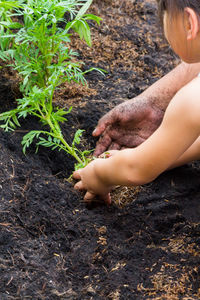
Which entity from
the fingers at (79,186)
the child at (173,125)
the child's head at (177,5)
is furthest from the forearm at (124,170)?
the child's head at (177,5)

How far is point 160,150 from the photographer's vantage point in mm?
1688

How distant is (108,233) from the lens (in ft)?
6.30

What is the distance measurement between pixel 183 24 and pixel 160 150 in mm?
491

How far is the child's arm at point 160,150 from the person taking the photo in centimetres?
161

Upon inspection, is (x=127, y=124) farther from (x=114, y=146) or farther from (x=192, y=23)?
(x=192, y=23)

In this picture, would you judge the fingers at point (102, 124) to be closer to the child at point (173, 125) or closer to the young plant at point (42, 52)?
the young plant at point (42, 52)

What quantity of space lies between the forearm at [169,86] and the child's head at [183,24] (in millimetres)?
810

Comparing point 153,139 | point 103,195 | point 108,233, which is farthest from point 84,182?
point 153,139

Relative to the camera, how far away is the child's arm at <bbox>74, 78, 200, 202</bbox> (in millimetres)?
1608

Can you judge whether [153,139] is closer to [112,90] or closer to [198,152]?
[198,152]

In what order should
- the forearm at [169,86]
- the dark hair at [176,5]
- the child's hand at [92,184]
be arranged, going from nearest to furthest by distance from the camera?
the dark hair at [176,5]
the child's hand at [92,184]
the forearm at [169,86]

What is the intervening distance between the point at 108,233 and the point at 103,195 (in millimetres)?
210

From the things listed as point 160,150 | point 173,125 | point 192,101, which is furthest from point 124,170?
point 192,101

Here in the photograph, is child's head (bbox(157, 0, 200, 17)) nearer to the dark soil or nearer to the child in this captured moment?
the child
